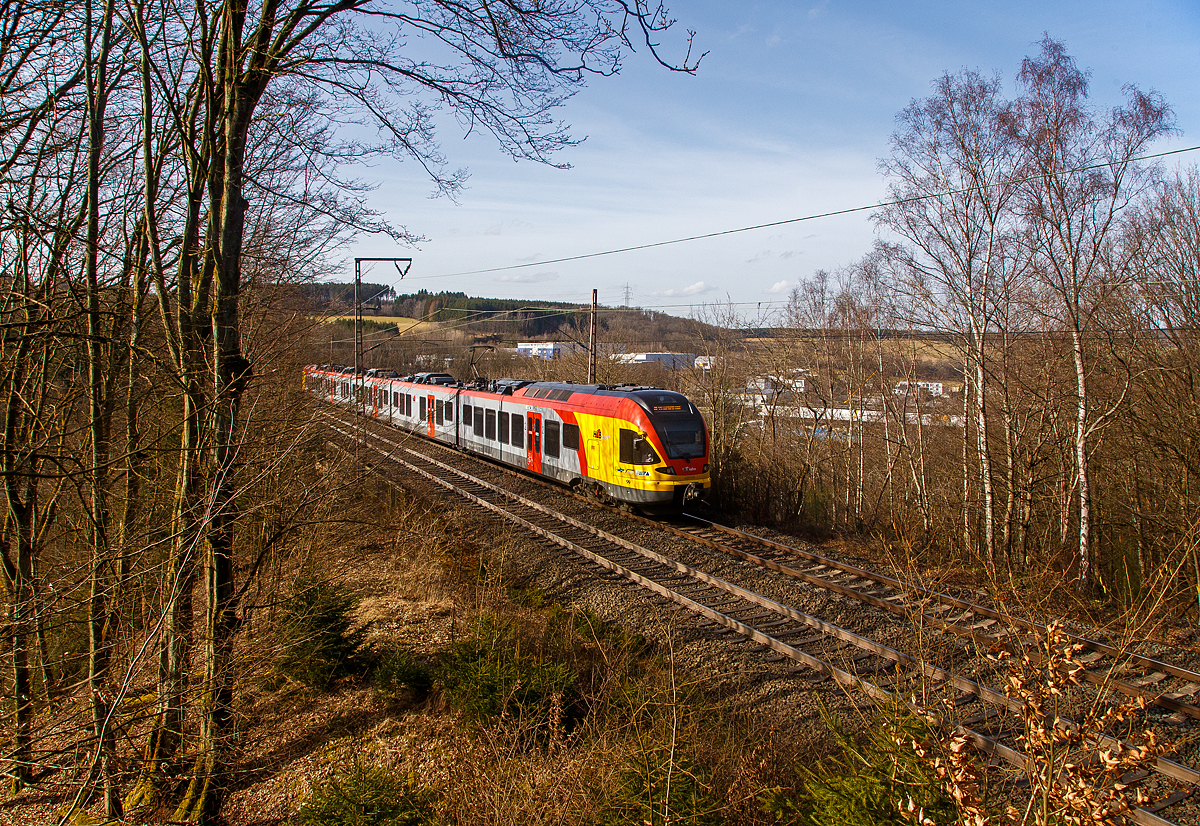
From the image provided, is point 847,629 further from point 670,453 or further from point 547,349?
point 547,349

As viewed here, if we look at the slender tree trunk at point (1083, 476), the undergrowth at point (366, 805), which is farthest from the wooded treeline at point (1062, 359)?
the undergrowth at point (366, 805)

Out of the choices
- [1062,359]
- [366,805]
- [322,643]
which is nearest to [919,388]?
[1062,359]

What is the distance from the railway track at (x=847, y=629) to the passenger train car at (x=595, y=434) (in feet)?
3.06

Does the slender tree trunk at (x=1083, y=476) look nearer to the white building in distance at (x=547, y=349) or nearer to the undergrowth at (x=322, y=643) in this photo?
the undergrowth at (x=322, y=643)

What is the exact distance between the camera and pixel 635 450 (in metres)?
13.5

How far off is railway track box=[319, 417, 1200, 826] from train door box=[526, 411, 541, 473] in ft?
8.31

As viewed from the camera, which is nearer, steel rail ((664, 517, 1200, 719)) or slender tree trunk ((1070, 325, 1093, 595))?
steel rail ((664, 517, 1200, 719))

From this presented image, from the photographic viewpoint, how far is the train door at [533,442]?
1738 centimetres

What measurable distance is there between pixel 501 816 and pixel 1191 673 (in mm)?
7230

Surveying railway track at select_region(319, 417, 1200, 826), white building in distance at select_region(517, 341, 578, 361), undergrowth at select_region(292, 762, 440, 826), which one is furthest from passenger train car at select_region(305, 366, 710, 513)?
white building in distance at select_region(517, 341, 578, 361)

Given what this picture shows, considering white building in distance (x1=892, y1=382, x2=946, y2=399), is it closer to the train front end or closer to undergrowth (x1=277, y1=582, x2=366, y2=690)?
the train front end

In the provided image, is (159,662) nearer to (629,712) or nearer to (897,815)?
(629,712)

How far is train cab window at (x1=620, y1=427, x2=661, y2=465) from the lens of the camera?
13.3 m

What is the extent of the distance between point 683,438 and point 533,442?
5.46 meters
